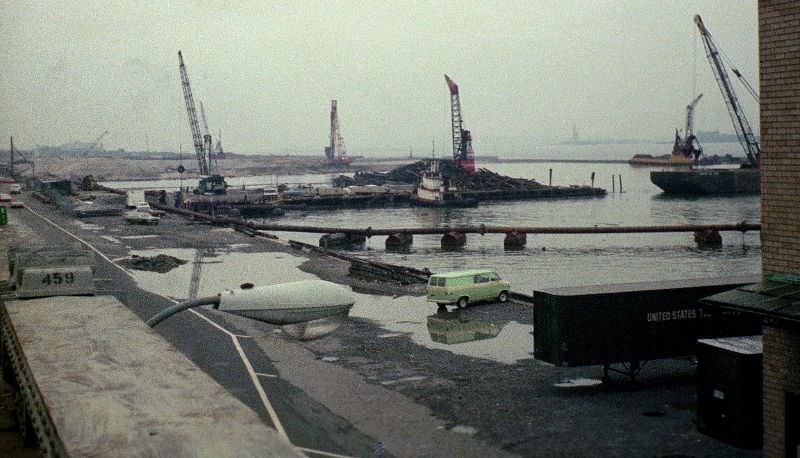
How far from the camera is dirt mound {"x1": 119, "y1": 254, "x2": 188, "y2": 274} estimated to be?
6706 centimetres

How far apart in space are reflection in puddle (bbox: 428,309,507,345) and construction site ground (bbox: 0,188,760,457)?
1.39 m

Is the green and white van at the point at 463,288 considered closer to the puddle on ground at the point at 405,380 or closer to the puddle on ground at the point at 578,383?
the puddle on ground at the point at 405,380

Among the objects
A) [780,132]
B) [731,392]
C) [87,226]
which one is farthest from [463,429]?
[87,226]

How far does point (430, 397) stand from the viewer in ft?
97.3

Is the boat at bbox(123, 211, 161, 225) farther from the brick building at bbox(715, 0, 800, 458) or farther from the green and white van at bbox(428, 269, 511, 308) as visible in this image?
the brick building at bbox(715, 0, 800, 458)

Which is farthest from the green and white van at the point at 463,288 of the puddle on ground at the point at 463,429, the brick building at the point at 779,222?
the brick building at the point at 779,222

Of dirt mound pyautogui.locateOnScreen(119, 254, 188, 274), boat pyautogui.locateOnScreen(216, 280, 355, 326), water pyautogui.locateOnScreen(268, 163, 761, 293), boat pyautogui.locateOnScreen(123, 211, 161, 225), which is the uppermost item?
boat pyautogui.locateOnScreen(216, 280, 355, 326)

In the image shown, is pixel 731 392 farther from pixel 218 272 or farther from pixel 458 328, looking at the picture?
pixel 218 272

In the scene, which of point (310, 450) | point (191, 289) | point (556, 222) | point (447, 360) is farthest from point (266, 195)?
point (310, 450)

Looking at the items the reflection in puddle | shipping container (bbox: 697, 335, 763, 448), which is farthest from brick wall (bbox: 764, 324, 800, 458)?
the reflection in puddle

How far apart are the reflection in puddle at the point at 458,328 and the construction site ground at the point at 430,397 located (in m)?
1.39

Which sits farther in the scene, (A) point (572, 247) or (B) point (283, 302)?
(A) point (572, 247)

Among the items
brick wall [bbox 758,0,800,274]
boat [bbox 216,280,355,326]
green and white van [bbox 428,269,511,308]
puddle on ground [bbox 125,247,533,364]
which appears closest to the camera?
boat [bbox 216,280,355,326]

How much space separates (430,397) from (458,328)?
13.4m
